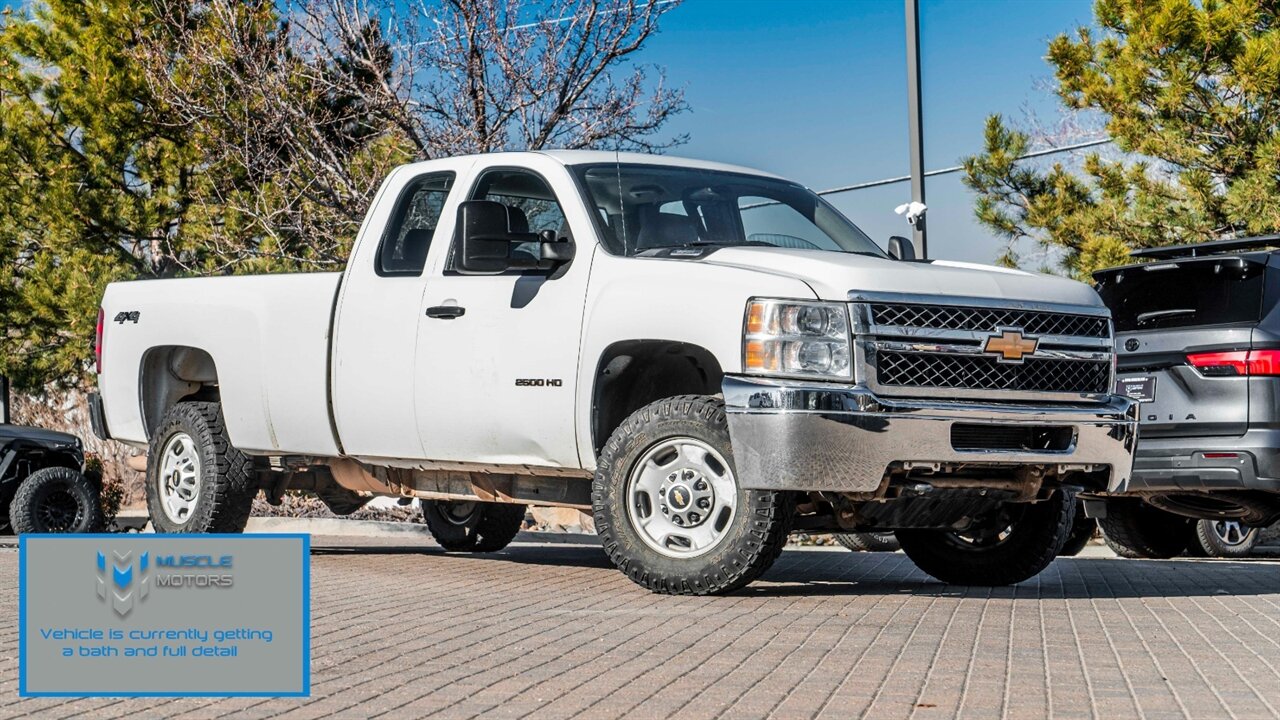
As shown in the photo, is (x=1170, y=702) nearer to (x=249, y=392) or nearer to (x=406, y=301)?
(x=406, y=301)

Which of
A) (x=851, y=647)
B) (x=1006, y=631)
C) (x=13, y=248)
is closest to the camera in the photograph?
(x=851, y=647)

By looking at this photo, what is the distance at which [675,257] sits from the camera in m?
8.27

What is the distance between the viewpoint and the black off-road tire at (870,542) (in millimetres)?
13977

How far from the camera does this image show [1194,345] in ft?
32.8

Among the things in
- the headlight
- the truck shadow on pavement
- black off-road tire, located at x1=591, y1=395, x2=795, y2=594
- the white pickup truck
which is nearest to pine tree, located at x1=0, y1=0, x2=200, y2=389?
the truck shadow on pavement

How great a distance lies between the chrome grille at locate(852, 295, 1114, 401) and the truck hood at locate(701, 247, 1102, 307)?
2.7 inches

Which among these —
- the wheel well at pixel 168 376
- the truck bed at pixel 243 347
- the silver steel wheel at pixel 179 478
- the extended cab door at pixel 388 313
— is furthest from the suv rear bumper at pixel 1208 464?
the wheel well at pixel 168 376

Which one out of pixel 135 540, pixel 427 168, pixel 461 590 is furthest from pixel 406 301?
pixel 135 540

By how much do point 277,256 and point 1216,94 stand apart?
404 inches

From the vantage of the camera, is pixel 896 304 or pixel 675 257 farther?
pixel 675 257

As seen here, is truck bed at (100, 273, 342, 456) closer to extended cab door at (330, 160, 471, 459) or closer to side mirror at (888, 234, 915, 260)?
extended cab door at (330, 160, 471, 459)

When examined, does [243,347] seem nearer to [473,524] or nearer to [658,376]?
[473,524]

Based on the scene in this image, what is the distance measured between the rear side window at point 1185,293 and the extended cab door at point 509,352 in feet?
12.5

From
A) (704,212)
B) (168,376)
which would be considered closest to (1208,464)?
(704,212)
